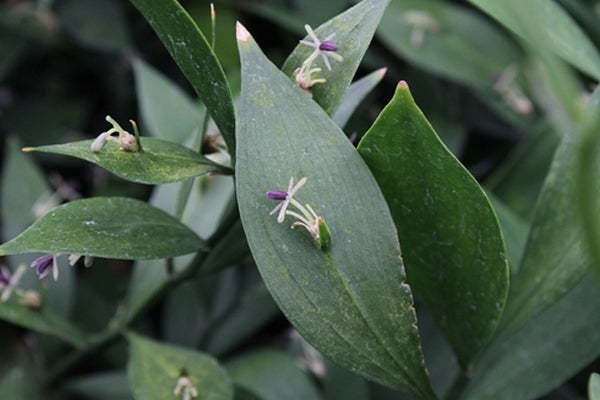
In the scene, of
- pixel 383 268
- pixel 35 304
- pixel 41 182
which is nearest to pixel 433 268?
pixel 383 268

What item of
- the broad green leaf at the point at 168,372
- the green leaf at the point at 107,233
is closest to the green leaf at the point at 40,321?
the broad green leaf at the point at 168,372

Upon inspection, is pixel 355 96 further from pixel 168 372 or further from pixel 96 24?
pixel 96 24

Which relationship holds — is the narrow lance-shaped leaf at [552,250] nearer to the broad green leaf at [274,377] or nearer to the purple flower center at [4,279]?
the broad green leaf at [274,377]

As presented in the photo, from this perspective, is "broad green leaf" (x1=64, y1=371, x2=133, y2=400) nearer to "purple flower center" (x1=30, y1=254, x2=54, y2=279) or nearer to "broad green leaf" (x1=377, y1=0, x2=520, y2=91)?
"purple flower center" (x1=30, y1=254, x2=54, y2=279)

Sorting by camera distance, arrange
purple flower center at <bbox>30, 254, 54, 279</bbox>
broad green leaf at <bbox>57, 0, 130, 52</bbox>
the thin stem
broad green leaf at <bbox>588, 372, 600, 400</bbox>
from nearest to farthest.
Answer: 1. broad green leaf at <bbox>588, 372, 600, 400</bbox>
2. purple flower center at <bbox>30, 254, 54, 279</bbox>
3. the thin stem
4. broad green leaf at <bbox>57, 0, 130, 52</bbox>

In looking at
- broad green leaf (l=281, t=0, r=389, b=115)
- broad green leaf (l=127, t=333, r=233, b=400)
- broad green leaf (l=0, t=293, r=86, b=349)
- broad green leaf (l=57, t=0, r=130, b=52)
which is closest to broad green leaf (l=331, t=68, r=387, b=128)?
broad green leaf (l=281, t=0, r=389, b=115)

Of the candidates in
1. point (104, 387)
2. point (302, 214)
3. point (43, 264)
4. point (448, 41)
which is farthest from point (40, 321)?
point (448, 41)
